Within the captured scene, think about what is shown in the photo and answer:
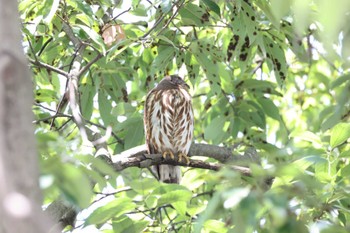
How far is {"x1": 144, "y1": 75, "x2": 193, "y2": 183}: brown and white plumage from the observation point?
549cm

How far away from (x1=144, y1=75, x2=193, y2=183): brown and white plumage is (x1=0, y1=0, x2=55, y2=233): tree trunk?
440 centimetres

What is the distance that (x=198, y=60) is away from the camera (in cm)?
438

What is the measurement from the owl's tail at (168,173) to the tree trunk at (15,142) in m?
4.65

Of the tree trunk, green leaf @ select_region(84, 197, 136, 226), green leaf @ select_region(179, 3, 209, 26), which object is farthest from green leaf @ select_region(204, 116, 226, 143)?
the tree trunk

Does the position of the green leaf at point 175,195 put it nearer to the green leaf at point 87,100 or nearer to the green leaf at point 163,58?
the green leaf at point 163,58

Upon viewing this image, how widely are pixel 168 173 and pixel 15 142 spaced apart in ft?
15.5

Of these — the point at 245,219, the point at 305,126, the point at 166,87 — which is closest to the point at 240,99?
the point at 166,87

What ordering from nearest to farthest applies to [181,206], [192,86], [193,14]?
[181,206]
[193,14]
[192,86]

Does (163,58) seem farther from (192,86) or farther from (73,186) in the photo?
(73,186)

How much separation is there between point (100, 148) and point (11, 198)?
275cm

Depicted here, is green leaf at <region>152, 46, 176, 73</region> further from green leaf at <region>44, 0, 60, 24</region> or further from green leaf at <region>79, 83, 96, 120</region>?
green leaf at <region>44, 0, 60, 24</region>

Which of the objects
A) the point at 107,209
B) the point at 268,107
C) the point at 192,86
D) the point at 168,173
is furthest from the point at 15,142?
the point at 168,173

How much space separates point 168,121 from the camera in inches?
225

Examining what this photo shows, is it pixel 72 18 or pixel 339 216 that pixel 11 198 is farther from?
pixel 72 18
